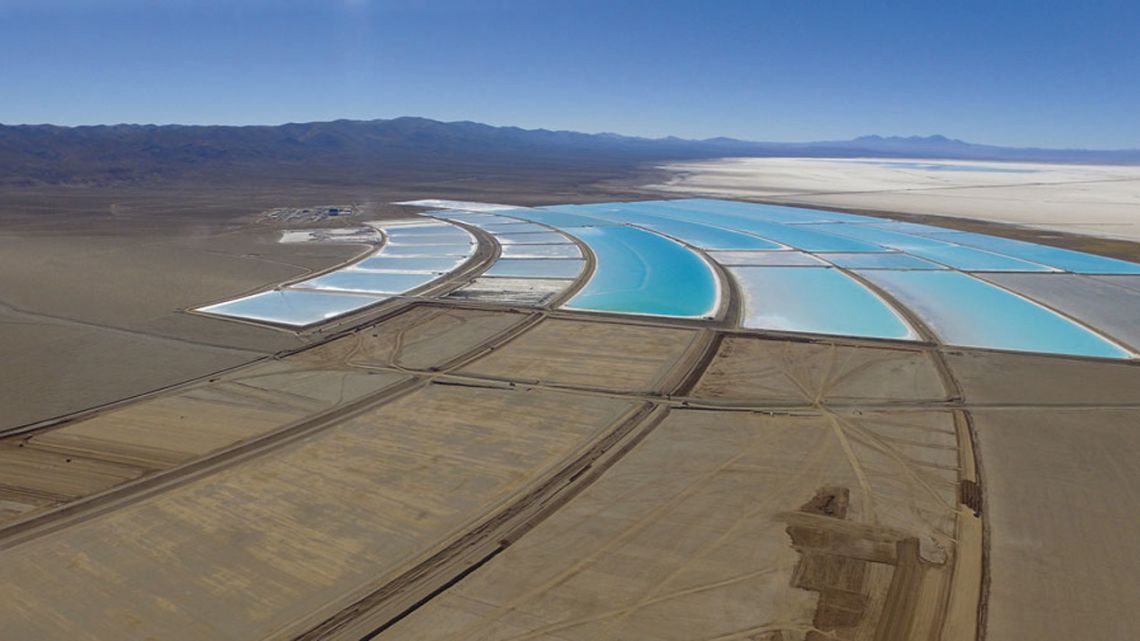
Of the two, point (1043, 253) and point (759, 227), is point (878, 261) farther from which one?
point (759, 227)

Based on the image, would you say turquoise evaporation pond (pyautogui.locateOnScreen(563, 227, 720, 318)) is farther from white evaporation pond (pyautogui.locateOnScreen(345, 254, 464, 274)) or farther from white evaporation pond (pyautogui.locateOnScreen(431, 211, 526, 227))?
white evaporation pond (pyautogui.locateOnScreen(431, 211, 526, 227))

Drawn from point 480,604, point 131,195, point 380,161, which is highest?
point 380,161

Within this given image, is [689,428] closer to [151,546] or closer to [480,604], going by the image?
[480,604]

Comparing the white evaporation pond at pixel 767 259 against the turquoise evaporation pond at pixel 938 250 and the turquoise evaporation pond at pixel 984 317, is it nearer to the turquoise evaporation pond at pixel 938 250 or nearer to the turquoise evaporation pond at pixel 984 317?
the turquoise evaporation pond at pixel 984 317

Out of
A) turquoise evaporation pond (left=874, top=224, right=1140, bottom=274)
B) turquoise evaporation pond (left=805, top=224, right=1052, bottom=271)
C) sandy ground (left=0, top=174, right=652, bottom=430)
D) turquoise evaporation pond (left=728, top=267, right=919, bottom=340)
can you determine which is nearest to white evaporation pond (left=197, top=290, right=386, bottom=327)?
sandy ground (left=0, top=174, right=652, bottom=430)

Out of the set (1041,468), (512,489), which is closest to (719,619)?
(512,489)
